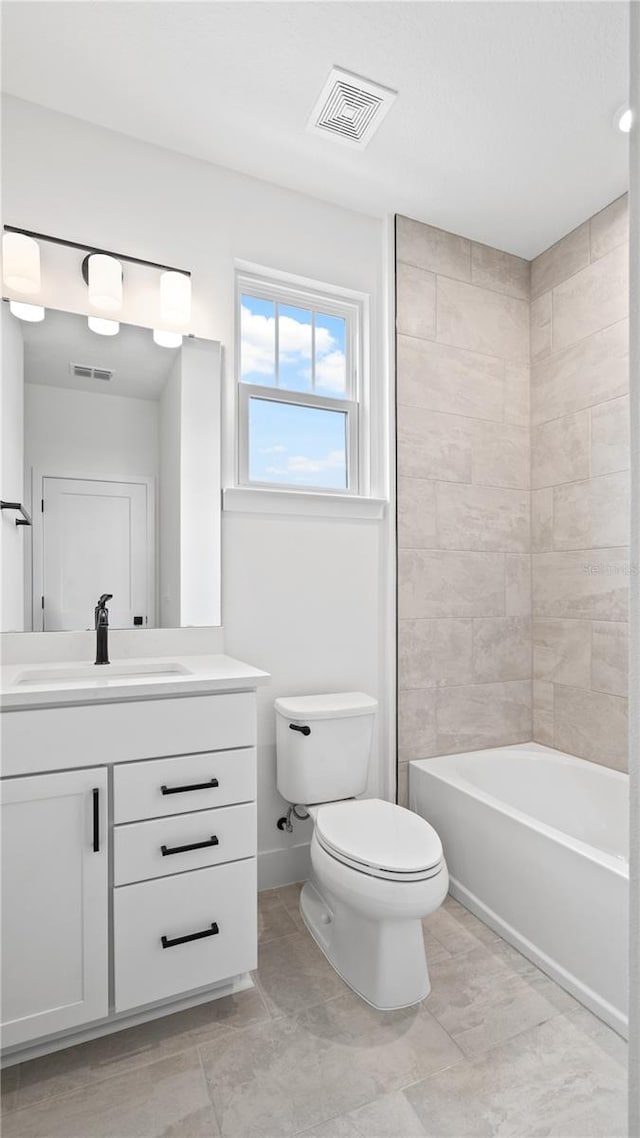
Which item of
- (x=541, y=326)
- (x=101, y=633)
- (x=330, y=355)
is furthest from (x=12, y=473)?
(x=541, y=326)

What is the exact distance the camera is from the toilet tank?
2.03 m

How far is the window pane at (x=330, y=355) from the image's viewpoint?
247cm

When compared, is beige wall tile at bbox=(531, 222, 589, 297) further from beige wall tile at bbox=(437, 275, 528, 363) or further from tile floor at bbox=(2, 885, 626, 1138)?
tile floor at bbox=(2, 885, 626, 1138)

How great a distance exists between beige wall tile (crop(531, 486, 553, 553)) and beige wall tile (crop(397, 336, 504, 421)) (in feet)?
1.35

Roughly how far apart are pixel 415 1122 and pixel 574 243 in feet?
10.0

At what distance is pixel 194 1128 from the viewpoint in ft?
4.14

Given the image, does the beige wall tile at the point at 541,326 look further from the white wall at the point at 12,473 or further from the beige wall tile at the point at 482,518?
the white wall at the point at 12,473

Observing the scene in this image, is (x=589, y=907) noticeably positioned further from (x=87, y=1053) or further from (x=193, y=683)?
(x=87, y=1053)

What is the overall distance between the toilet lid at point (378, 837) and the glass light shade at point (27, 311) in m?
1.81

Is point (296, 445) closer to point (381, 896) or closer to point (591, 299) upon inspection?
point (591, 299)

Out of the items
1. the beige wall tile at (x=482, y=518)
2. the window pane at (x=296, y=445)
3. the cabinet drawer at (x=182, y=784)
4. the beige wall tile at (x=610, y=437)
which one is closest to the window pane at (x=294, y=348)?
the window pane at (x=296, y=445)

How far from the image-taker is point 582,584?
251cm

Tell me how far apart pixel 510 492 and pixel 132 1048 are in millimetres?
2430

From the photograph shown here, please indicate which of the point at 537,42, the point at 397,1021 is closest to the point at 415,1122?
the point at 397,1021
